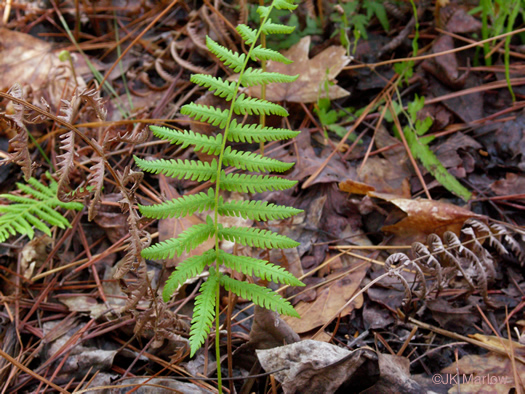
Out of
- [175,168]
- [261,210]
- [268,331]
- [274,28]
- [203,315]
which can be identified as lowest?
[268,331]

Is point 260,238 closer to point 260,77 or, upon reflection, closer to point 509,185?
point 260,77

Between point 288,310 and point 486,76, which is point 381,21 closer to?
point 486,76

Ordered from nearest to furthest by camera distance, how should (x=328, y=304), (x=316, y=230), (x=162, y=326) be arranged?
(x=162, y=326) → (x=328, y=304) → (x=316, y=230)

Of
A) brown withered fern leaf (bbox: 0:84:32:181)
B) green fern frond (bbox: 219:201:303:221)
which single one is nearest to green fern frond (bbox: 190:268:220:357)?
green fern frond (bbox: 219:201:303:221)

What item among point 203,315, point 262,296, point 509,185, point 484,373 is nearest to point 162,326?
point 203,315

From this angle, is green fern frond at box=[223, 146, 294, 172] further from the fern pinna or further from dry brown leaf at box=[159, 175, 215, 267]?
dry brown leaf at box=[159, 175, 215, 267]

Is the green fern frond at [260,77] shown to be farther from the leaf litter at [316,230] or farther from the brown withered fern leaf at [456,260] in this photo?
the brown withered fern leaf at [456,260]

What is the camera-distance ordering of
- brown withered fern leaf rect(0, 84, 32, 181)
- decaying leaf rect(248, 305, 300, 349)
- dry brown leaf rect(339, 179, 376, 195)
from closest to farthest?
brown withered fern leaf rect(0, 84, 32, 181)
decaying leaf rect(248, 305, 300, 349)
dry brown leaf rect(339, 179, 376, 195)
